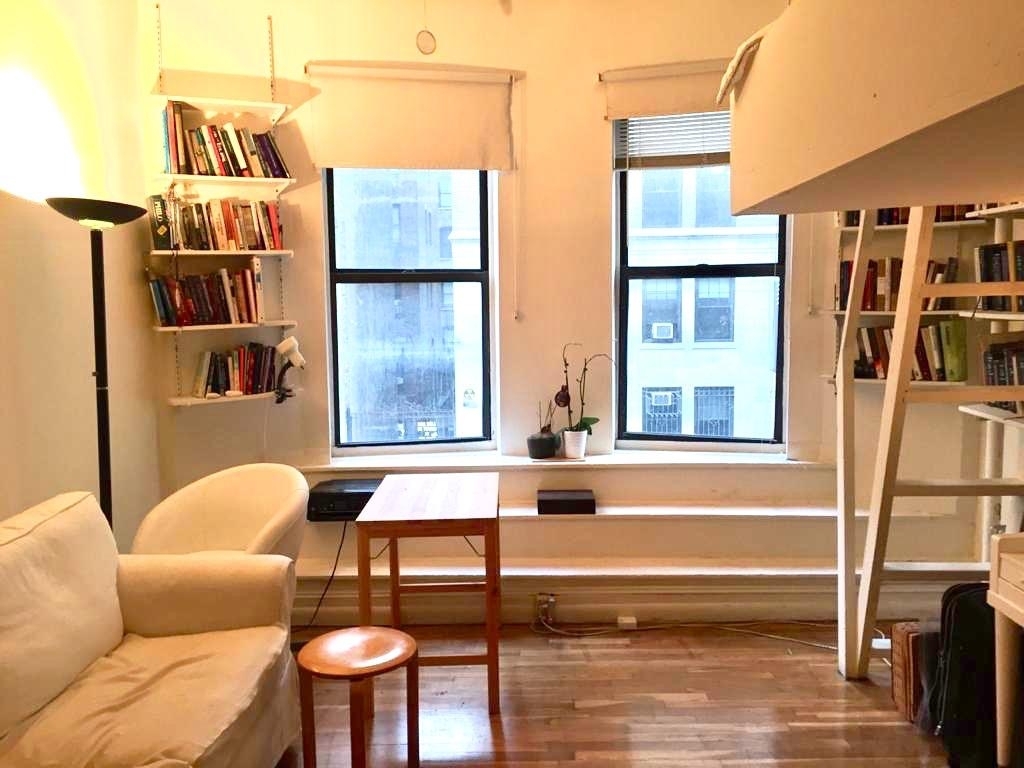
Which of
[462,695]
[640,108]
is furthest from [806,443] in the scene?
[462,695]

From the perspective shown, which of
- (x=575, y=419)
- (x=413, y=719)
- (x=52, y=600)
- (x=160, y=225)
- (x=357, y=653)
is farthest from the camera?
(x=575, y=419)

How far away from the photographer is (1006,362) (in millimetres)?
2656

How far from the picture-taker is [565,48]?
3545mm

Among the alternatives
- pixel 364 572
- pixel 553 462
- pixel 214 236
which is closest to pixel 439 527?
pixel 364 572

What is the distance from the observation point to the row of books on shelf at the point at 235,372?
3.33 metres

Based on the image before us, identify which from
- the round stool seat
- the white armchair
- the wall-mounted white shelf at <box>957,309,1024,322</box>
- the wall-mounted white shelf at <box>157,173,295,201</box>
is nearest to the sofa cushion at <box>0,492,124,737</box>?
the white armchair

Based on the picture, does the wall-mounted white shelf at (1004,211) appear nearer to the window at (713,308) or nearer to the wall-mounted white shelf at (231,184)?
the window at (713,308)

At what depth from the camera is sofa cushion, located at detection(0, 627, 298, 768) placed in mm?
1602

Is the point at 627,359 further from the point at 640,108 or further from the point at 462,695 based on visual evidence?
the point at 462,695

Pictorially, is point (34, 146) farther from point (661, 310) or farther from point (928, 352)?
point (928, 352)

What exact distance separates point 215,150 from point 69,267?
0.91m

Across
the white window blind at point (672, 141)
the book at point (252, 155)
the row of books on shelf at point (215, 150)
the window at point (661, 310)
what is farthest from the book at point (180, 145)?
the window at point (661, 310)

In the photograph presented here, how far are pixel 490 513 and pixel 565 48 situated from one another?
2.40m

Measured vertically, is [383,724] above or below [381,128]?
below
